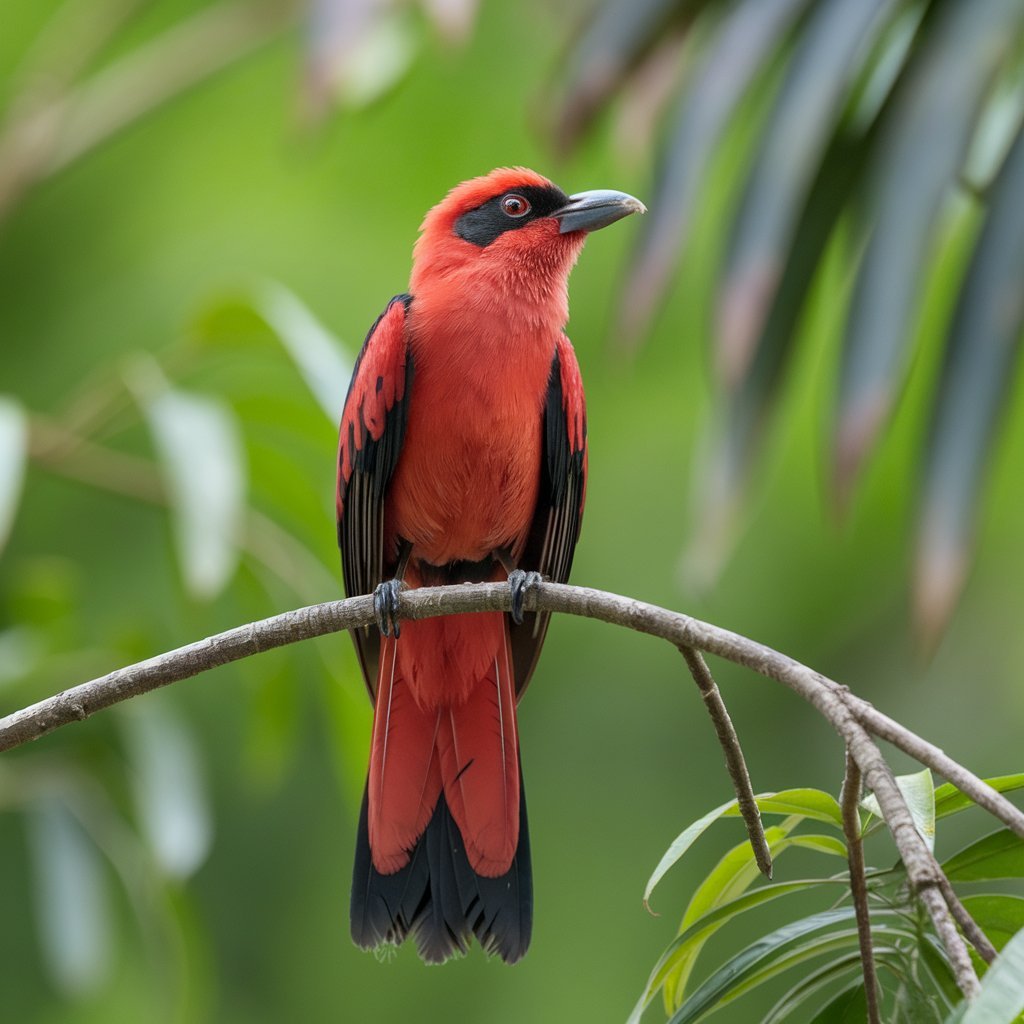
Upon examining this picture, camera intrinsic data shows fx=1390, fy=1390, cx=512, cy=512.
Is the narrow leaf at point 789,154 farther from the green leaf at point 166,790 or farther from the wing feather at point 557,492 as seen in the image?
the green leaf at point 166,790

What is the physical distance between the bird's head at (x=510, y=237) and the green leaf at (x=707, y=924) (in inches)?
74.7

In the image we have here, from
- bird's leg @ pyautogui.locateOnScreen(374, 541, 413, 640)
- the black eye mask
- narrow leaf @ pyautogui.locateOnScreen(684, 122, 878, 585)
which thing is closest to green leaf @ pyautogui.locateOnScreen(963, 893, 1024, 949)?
narrow leaf @ pyautogui.locateOnScreen(684, 122, 878, 585)

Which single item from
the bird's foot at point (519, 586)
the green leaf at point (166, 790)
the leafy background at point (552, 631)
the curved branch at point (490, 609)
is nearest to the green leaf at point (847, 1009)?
the curved branch at point (490, 609)

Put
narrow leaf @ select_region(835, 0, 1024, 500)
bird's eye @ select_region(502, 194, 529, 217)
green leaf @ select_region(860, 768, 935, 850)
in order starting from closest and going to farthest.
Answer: green leaf @ select_region(860, 768, 935, 850) < narrow leaf @ select_region(835, 0, 1024, 500) < bird's eye @ select_region(502, 194, 529, 217)

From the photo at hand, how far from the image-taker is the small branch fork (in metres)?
1.41

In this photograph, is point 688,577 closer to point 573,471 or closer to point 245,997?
point 573,471

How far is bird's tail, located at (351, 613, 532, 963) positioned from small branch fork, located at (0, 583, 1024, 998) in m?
0.57

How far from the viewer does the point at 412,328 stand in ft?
10.9

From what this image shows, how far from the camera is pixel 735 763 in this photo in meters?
1.81

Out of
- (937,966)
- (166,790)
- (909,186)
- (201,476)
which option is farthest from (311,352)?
(937,966)

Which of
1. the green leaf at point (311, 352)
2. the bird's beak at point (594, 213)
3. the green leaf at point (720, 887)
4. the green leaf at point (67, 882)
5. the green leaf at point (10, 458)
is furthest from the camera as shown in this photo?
the green leaf at point (67, 882)

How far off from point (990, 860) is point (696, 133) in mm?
1840

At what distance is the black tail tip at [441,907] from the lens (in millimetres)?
2672

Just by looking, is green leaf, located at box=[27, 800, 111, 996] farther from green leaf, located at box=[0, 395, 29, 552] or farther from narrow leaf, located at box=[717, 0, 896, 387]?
narrow leaf, located at box=[717, 0, 896, 387]
